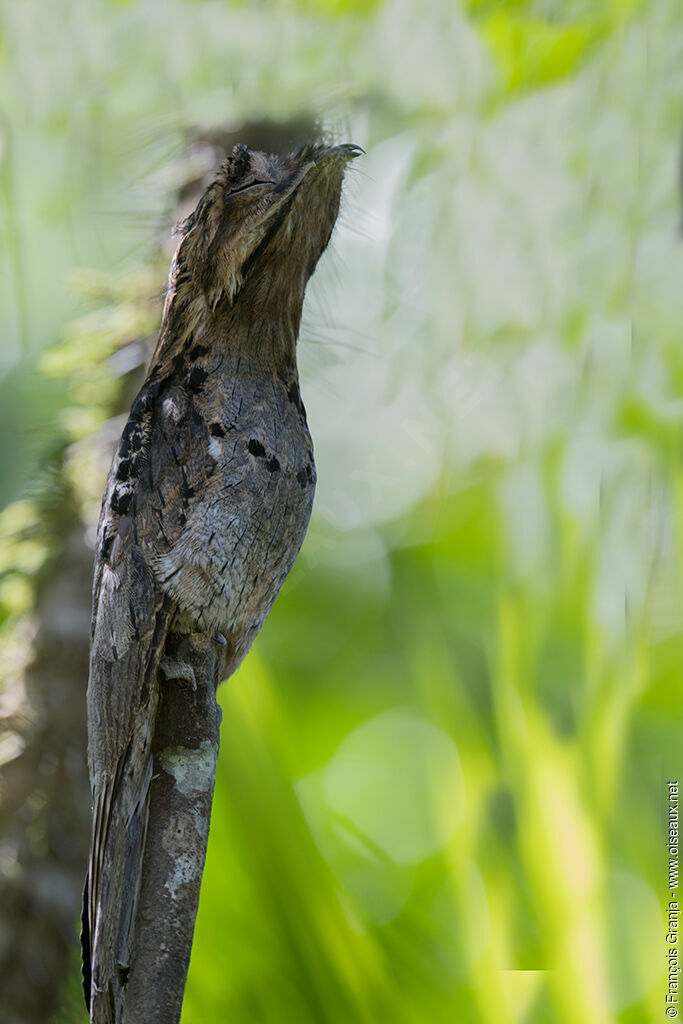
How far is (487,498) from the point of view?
330 cm

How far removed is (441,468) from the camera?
3146mm

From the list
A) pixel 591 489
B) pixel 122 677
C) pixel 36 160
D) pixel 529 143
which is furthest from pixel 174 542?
pixel 529 143

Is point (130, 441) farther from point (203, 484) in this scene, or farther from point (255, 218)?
point (255, 218)

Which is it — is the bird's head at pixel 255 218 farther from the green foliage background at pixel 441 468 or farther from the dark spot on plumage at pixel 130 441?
the green foliage background at pixel 441 468

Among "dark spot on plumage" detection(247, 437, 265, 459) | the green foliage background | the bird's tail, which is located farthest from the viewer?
the green foliage background

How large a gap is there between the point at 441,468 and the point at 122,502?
1.83 meters

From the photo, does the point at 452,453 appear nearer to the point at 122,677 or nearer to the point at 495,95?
the point at 495,95

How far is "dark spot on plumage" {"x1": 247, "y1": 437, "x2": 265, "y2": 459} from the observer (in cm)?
147

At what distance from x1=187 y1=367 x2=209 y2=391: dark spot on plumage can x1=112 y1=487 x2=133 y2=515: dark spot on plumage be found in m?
0.22

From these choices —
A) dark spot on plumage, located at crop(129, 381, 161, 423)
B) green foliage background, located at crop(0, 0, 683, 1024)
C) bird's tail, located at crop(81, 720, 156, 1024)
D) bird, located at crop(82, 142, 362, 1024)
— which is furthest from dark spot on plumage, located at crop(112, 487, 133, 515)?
green foliage background, located at crop(0, 0, 683, 1024)

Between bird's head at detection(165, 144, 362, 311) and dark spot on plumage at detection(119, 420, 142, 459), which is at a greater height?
bird's head at detection(165, 144, 362, 311)

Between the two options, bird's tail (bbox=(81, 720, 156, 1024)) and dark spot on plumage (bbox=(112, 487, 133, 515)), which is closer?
bird's tail (bbox=(81, 720, 156, 1024))

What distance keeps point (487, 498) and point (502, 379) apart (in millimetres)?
456

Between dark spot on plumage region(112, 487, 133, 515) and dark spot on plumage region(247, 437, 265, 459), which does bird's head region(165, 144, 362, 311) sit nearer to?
dark spot on plumage region(247, 437, 265, 459)
